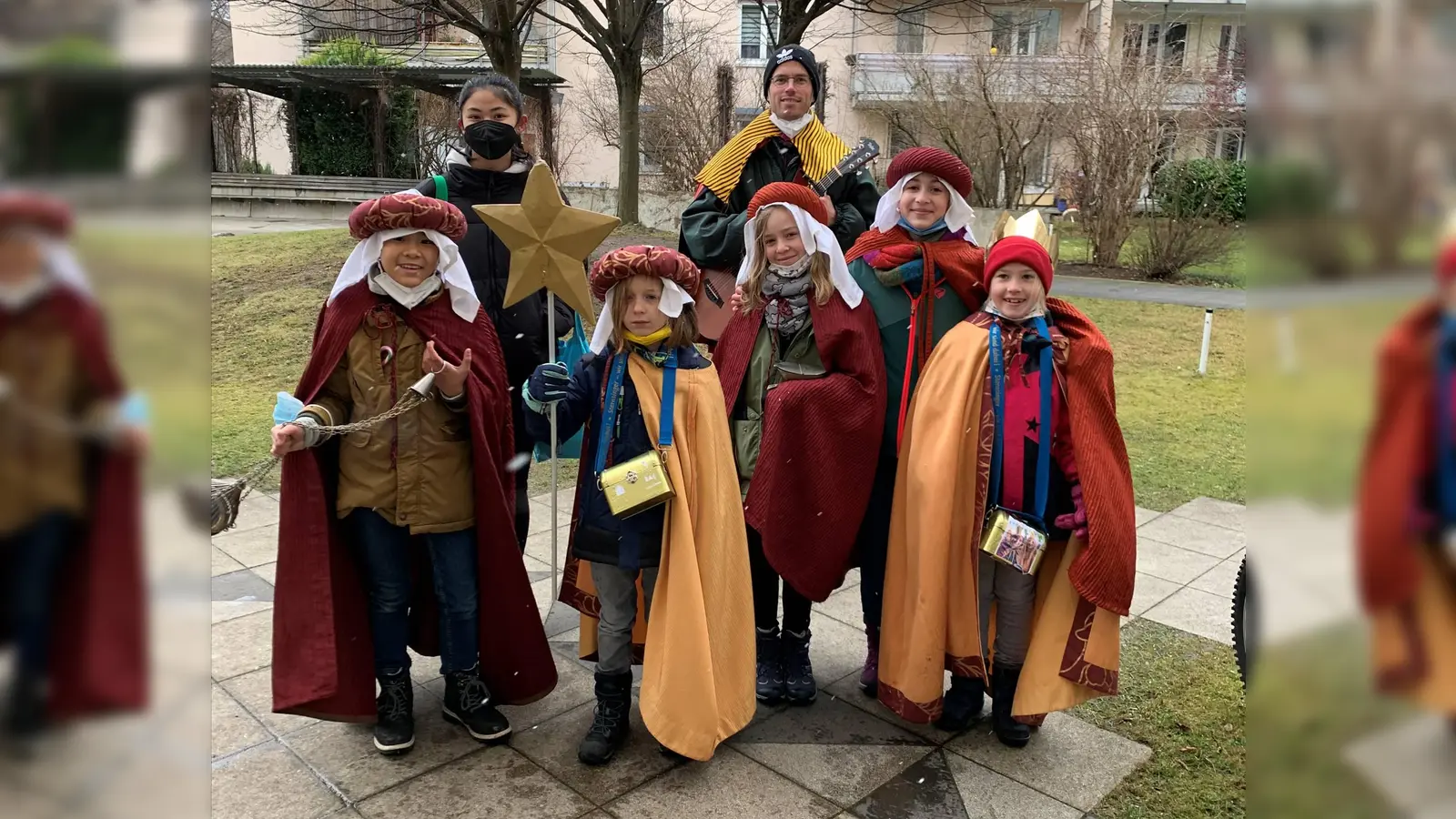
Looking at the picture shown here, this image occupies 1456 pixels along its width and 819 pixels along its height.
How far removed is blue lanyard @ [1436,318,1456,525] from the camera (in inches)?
27.4

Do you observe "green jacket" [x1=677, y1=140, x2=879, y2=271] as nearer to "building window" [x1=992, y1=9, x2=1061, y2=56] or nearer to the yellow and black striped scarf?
the yellow and black striped scarf

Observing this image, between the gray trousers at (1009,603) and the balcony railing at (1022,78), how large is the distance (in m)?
13.9

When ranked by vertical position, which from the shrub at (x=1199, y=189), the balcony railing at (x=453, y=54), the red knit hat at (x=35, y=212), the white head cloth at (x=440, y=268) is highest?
the balcony railing at (x=453, y=54)

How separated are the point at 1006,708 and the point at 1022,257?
62.7 inches

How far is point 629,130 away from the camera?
13.0 m

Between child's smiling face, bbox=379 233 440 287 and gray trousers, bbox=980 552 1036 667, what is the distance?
2.11 metres

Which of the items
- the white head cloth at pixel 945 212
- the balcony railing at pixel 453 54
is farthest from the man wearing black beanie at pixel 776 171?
the balcony railing at pixel 453 54

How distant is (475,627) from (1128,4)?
27034 millimetres

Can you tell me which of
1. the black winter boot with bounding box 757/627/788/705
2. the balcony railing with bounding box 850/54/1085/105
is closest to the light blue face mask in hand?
the black winter boot with bounding box 757/627/788/705

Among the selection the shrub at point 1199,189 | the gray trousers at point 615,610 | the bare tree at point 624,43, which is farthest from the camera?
the shrub at point 1199,189

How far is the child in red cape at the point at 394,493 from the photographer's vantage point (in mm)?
3047

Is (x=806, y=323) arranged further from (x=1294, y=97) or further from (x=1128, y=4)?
(x=1128, y=4)

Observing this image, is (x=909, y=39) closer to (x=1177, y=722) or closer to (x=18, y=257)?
(x=1177, y=722)

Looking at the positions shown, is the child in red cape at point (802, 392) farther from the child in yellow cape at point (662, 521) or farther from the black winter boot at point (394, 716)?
the black winter boot at point (394, 716)
